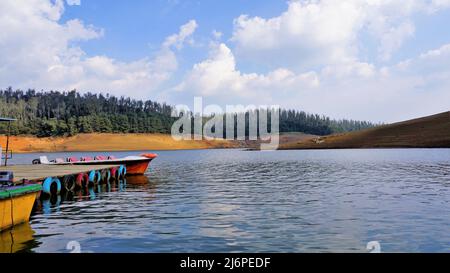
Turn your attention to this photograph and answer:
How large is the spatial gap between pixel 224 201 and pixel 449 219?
13091mm

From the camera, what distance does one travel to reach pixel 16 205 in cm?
1756

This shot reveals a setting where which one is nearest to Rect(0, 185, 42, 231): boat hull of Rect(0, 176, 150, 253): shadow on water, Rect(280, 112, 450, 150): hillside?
Rect(0, 176, 150, 253): shadow on water

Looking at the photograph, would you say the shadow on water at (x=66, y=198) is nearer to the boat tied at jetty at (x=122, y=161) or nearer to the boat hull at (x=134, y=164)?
the boat tied at jetty at (x=122, y=161)

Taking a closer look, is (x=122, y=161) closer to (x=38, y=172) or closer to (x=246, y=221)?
(x=38, y=172)

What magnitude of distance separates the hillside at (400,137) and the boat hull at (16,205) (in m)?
141

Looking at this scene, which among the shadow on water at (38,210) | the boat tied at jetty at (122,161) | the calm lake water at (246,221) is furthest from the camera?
the boat tied at jetty at (122,161)

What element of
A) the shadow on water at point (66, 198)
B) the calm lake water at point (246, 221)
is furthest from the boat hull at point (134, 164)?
the calm lake water at point (246, 221)

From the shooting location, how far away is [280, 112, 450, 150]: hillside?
141875 mm

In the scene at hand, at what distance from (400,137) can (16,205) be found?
158 metres

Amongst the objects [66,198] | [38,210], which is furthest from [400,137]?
[38,210]

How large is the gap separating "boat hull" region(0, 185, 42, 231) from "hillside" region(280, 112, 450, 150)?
14060 centimetres

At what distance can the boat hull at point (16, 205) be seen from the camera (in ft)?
54.1
